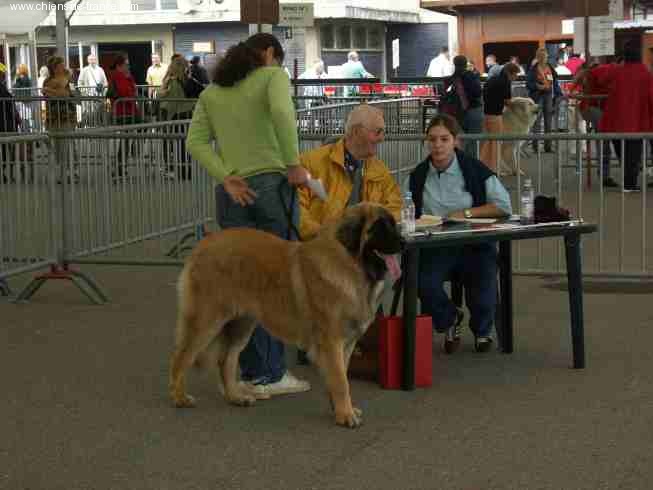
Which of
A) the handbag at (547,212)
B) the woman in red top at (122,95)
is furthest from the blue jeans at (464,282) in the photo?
the woman in red top at (122,95)

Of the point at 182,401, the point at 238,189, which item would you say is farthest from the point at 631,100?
the point at 182,401

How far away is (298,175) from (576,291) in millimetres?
1903

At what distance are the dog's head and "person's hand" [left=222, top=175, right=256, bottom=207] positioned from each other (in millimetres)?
Answer: 625

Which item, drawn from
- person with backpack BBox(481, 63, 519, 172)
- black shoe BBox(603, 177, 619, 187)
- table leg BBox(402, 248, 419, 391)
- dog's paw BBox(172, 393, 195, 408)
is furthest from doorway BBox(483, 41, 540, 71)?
dog's paw BBox(172, 393, 195, 408)

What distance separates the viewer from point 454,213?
26.5 feet

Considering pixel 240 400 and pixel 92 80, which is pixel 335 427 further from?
pixel 92 80

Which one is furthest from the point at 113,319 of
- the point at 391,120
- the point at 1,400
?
the point at 391,120

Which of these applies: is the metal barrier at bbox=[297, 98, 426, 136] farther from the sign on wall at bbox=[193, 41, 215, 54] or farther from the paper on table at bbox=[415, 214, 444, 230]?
the sign on wall at bbox=[193, 41, 215, 54]

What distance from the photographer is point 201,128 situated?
714cm

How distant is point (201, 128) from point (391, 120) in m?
13.6

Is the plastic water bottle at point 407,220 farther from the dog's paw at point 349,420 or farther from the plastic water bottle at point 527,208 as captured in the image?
the dog's paw at point 349,420

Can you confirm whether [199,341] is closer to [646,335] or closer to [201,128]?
[201,128]

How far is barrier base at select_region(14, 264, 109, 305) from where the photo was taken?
1032cm

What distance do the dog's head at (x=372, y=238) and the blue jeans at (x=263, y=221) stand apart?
62 centimetres
